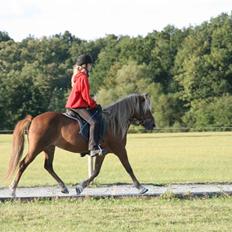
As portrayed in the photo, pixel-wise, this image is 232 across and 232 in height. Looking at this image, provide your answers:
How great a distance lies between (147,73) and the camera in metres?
99.3

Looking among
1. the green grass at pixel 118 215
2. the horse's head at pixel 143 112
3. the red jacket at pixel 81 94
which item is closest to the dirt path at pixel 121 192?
the green grass at pixel 118 215

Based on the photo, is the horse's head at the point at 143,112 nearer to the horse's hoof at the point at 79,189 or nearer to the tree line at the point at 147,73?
the horse's hoof at the point at 79,189

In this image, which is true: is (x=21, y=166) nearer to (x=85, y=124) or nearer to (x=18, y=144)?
(x=18, y=144)

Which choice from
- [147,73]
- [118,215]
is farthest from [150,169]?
[147,73]

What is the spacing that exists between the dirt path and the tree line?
67332mm

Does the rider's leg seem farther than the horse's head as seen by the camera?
No

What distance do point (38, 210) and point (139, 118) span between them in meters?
3.42

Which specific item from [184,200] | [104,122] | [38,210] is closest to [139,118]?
[104,122]

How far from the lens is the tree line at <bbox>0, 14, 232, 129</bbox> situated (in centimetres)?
8562

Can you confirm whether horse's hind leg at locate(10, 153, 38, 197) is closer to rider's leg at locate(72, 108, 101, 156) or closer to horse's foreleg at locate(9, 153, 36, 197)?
horse's foreleg at locate(9, 153, 36, 197)

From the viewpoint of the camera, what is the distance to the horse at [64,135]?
38.2 ft

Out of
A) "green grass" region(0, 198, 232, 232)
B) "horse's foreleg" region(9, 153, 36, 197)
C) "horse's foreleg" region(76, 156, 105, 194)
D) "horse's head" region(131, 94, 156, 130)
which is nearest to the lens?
"green grass" region(0, 198, 232, 232)

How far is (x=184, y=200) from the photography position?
1114cm

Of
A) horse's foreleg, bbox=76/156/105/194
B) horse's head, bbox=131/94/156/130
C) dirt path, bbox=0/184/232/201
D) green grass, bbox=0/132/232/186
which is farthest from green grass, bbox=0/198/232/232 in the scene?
green grass, bbox=0/132/232/186
